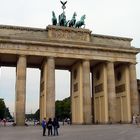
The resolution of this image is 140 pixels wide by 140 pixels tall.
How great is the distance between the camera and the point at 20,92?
5200 centimetres

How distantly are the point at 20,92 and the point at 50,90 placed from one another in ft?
17.4

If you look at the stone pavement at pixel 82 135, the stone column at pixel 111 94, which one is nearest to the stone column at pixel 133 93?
the stone column at pixel 111 94

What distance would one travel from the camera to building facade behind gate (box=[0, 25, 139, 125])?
53.2 meters

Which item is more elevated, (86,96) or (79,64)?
(79,64)

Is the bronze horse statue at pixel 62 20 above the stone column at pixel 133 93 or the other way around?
above

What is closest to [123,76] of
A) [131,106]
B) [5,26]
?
[131,106]

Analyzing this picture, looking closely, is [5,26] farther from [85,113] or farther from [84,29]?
[85,113]

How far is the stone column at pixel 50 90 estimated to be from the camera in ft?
172

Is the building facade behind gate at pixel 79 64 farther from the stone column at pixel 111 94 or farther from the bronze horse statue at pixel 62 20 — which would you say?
the bronze horse statue at pixel 62 20

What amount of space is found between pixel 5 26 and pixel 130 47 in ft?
81.7

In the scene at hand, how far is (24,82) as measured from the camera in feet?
173

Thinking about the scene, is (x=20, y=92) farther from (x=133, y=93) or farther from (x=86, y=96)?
(x=133, y=93)

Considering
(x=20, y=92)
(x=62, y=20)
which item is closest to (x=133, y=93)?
(x=62, y=20)

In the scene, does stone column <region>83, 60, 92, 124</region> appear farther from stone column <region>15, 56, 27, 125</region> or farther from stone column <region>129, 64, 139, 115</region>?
stone column <region>15, 56, 27, 125</region>
